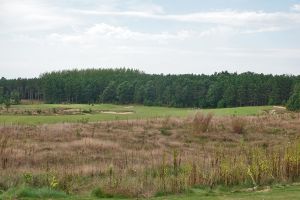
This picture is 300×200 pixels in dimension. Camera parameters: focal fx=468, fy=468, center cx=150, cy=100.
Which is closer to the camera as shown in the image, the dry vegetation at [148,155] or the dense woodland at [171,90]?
the dry vegetation at [148,155]

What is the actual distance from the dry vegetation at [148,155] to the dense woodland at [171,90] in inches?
2553

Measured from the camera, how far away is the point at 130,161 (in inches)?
791

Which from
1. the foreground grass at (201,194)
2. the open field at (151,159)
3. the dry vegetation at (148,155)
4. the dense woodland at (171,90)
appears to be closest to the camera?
the foreground grass at (201,194)

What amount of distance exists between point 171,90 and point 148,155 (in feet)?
335

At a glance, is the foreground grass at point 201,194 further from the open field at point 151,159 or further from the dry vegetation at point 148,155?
the dry vegetation at point 148,155

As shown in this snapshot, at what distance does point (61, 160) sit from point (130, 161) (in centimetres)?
300

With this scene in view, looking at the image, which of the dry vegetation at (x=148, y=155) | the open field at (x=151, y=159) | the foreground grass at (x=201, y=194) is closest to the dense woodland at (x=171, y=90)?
the dry vegetation at (x=148, y=155)

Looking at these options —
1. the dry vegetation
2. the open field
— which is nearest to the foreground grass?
the open field

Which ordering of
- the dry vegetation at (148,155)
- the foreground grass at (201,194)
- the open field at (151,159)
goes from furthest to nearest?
the dry vegetation at (148,155), the open field at (151,159), the foreground grass at (201,194)

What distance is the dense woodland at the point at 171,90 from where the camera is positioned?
10319cm

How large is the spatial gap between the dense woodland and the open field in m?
65.1

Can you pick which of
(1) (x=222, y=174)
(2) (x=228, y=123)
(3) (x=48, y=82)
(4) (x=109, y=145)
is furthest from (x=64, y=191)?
(3) (x=48, y=82)

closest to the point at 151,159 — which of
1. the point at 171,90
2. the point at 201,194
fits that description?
the point at 201,194

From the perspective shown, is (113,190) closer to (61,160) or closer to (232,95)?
(61,160)
